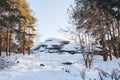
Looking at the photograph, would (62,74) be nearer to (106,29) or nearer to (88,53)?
A: (88,53)

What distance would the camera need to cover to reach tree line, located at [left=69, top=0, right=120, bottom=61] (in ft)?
70.0

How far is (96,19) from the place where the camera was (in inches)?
1068

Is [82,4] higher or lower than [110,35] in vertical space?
higher

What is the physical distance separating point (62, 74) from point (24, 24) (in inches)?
1154

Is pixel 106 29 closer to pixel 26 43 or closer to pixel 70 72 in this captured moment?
pixel 70 72

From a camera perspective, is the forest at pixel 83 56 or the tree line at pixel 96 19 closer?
the forest at pixel 83 56

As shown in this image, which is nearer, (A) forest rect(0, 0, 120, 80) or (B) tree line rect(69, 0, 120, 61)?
(A) forest rect(0, 0, 120, 80)

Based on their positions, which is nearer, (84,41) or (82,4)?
(84,41)

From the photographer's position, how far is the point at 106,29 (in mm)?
29750

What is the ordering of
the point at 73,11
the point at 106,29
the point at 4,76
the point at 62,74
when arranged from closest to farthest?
the point at 4,76
the point at 62,74
the point at 73,11
the point at 106,29

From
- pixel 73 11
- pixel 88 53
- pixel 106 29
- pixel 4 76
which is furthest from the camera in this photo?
pixel 106 29

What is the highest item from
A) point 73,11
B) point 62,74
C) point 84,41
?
point 73,11

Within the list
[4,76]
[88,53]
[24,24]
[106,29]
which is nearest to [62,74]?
[4,76]

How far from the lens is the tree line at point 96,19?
840 inches
